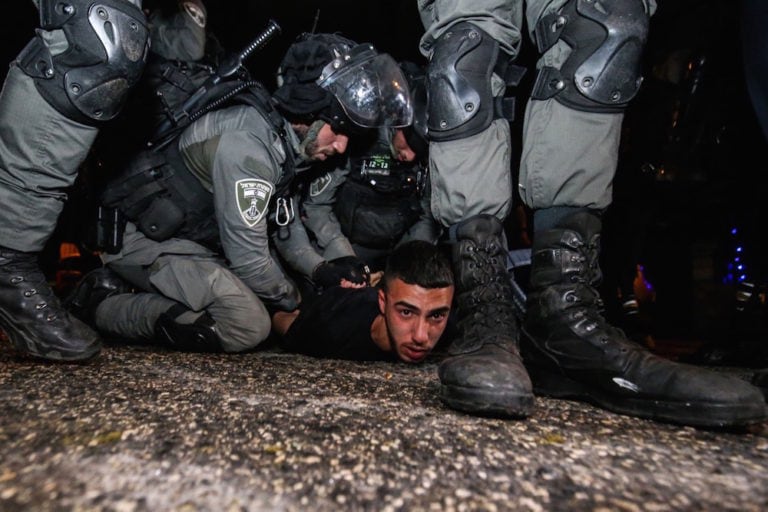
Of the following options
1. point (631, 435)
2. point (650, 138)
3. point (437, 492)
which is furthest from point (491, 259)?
point (650, 138)

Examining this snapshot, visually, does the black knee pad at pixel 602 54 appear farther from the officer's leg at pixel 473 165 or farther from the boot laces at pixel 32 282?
the boot laces at pixel 32 282

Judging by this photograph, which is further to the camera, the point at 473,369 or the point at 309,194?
the point at 309,194

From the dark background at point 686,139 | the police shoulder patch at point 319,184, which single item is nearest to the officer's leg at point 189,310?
the police shoulder patch at point 319,184

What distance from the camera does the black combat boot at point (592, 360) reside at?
0.77m

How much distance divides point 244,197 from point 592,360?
1438mm

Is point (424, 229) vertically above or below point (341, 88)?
below

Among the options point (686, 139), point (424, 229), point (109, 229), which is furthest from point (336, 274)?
point (686, 139)

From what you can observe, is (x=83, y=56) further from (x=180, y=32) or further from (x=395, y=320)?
(x=180, y=32)

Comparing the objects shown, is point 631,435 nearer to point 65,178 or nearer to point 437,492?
point 437,492

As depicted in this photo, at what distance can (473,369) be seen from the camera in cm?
84

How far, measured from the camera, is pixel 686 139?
2570mm

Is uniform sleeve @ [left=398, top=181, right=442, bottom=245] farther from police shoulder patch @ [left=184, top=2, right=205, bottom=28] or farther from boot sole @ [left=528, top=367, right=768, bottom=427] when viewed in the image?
boot sole @ [left=528, top=367, right=768, bottom=427]

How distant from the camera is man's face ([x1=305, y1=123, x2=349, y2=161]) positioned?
2.16 m

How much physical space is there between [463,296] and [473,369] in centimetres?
27
